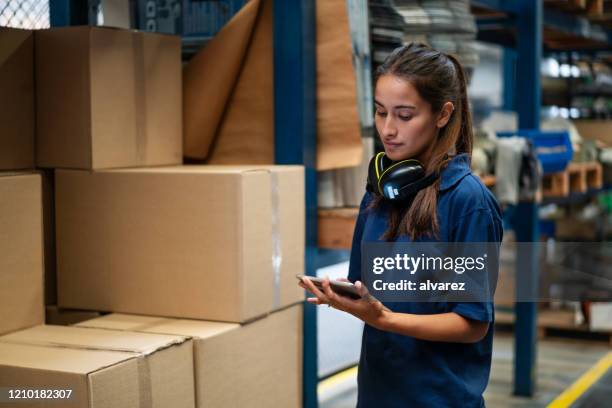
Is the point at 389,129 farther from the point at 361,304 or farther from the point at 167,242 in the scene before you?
the point at 167,242

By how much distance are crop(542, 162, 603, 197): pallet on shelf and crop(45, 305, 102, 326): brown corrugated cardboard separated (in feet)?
12.0

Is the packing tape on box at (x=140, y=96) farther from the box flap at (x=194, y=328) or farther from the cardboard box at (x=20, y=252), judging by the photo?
the box flap at (x=194, y=328)

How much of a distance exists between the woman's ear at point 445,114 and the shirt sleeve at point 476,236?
258 millimetres

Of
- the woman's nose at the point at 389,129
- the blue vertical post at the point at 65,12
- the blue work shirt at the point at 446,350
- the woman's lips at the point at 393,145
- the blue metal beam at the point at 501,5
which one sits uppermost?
the blue metal beam at the point at 501,5

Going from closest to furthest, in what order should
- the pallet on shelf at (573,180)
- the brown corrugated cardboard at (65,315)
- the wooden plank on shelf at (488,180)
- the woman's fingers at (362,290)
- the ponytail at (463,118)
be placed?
the woman's fingers at (362,290), the ponytail at (463,118), the brown corrugated cardboard at (65,315), the wooden plank on shelf at (488,180), the pallet on shelf at (573,180)

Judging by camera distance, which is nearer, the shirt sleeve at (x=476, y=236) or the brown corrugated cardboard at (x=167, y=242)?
the shirt sleeve at (x=476, y=236)

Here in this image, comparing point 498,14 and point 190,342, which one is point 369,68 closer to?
point 190,342

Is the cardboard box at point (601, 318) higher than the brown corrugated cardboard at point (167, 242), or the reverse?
the brown corrugated cardboard at point (167, 242)

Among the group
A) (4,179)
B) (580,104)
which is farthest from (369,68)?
(580,104)

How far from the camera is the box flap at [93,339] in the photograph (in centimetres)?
273

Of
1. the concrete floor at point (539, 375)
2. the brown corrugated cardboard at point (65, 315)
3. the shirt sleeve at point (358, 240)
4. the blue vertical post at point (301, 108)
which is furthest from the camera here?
the concrete floor at point (539, 375)

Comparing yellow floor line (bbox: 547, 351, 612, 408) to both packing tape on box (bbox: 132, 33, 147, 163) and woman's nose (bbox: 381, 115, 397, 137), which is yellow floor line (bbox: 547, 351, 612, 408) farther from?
woman's nose (bbox: 381, 115, 397, 137)

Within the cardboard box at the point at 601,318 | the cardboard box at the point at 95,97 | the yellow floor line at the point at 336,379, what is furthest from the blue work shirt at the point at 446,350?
the cardboard box at the point at 601,318

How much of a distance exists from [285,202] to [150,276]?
0.59 meters
